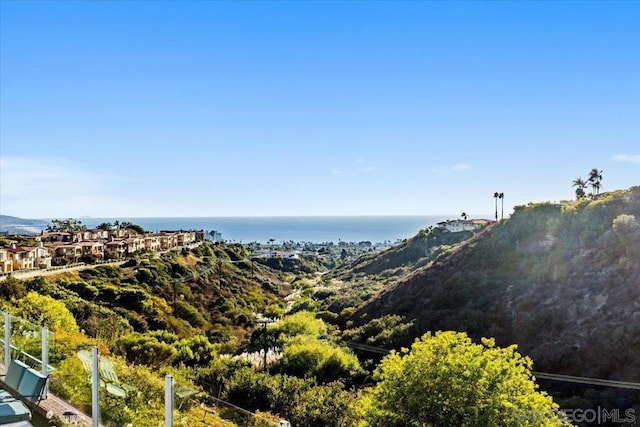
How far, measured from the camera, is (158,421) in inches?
225

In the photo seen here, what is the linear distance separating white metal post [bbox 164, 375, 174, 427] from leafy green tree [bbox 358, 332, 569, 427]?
6.78 meters

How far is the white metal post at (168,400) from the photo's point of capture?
5.16m

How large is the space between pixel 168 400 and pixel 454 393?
740 centimetres

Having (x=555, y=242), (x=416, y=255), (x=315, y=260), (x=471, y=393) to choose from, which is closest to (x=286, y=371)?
(x=471, y=393)

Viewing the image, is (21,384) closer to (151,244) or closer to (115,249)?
(115,249)

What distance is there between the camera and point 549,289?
94.0ft


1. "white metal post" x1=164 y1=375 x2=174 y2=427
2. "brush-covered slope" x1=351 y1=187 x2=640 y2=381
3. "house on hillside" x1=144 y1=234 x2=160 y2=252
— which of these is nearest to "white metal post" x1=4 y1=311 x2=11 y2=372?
"white metal post" x1=164 y1=375 x2=174 y2=427

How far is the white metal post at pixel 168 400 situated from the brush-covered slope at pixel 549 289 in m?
21.3

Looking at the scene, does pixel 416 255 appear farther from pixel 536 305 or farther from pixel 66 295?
pixel 66 295

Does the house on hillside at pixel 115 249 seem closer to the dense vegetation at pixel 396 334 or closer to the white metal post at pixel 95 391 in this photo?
the dense vegetation at pixel 396 334

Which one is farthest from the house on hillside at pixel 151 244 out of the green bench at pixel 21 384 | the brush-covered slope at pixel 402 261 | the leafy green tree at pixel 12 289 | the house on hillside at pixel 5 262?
the green bench at pixel 21 384

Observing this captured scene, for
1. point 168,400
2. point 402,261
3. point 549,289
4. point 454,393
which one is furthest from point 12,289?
point 402,261

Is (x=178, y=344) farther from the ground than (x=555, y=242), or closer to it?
closer to it

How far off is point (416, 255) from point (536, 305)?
1716 inches
